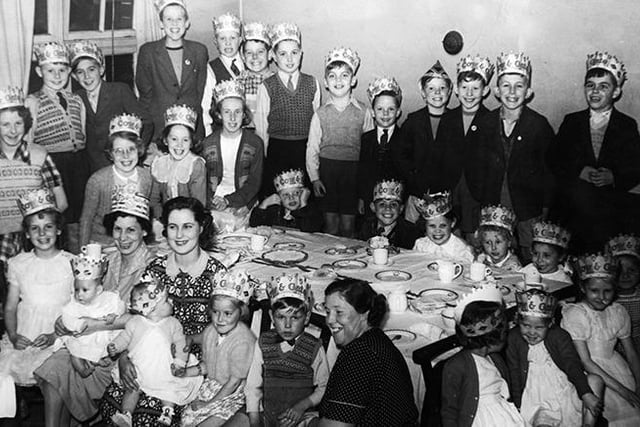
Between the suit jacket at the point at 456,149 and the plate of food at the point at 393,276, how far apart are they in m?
1.39

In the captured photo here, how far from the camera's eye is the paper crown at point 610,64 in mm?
4547

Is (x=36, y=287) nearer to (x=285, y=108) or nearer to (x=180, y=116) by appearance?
(x=180, y=116)

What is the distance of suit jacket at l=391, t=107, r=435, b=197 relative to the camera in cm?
506

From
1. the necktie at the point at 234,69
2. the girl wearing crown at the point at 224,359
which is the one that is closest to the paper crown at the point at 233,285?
the girl wearing crown at the point at 224,359

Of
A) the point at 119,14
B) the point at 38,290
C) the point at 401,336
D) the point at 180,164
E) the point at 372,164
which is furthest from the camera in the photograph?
the point at 119,14

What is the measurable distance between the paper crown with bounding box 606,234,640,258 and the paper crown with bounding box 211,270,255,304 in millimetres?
1995

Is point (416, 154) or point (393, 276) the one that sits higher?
point (416, 154)

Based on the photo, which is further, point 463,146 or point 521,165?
point 463,146

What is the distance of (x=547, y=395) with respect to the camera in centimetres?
316

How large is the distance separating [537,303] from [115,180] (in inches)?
99.8

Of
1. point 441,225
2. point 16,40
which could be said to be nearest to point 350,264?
point 441,225

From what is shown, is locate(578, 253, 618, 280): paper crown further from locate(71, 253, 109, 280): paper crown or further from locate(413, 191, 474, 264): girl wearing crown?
Answer: locate(71, 253, 109, 280): paper crown

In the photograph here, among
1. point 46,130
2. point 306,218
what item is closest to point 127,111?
point 46,130

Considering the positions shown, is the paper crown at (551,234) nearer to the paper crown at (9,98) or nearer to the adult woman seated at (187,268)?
the adult woman seated at (187,268)
